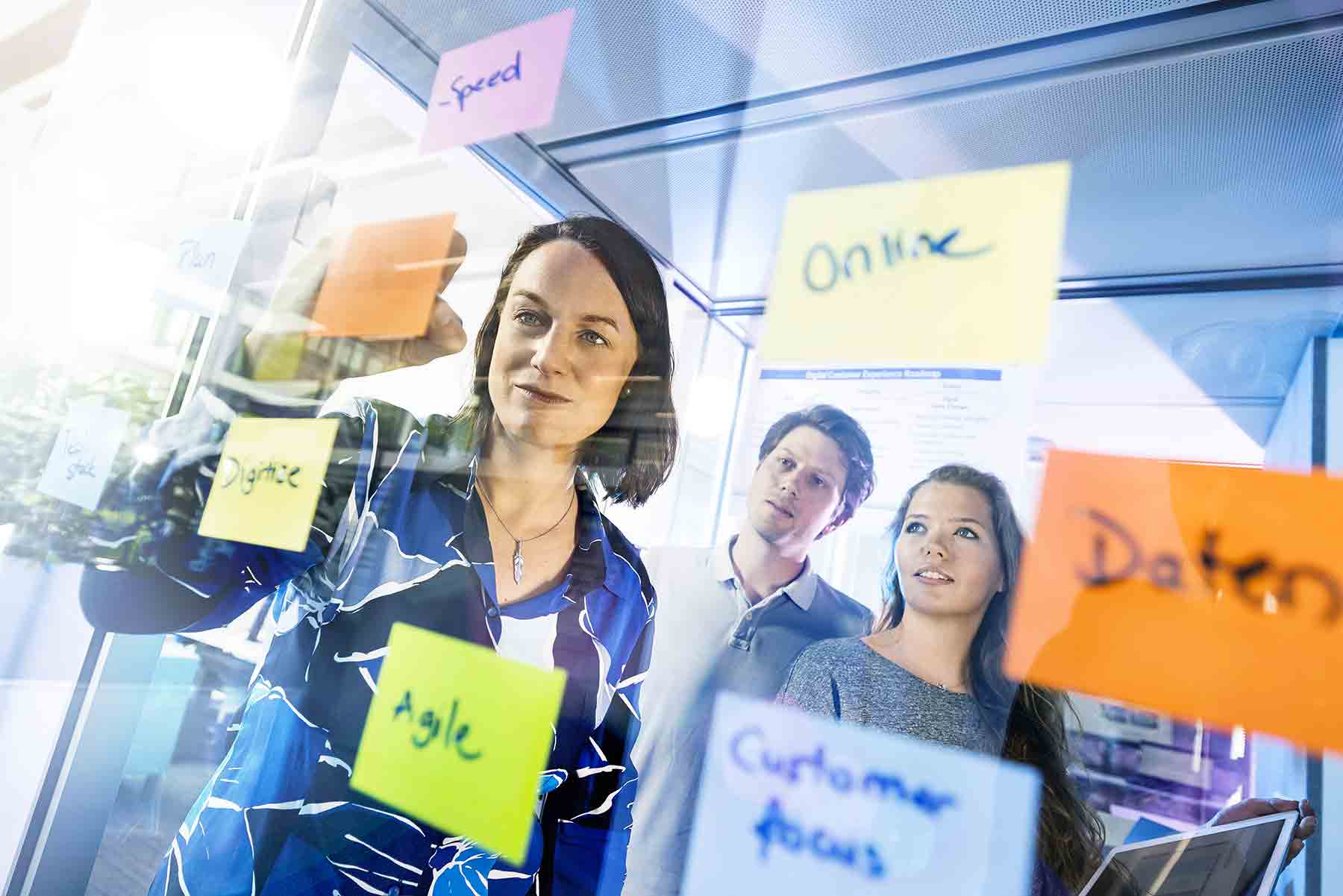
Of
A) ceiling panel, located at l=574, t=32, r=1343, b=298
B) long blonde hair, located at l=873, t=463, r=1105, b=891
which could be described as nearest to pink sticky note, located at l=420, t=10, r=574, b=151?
ceiling panel, located at l=574, t=32, r=1343, b=298

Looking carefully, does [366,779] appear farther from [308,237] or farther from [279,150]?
[279,150]

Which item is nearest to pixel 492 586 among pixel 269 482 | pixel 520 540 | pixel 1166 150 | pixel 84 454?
pixel 520 540

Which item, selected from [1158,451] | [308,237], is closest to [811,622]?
[1158,451]

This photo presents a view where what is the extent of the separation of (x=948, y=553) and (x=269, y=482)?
1.85 feet

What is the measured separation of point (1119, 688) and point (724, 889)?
22 cm

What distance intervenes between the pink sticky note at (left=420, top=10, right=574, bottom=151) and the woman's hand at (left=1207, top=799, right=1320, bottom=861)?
595 millimetres

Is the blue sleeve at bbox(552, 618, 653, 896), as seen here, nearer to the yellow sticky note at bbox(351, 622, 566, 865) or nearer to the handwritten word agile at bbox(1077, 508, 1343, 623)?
the yellow sticky note at bbox(351, 622, 566, 865)

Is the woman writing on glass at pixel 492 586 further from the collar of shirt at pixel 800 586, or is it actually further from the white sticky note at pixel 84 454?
the white sticky note at pixel 84 454

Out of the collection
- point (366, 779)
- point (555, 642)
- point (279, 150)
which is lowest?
point (366, 779)

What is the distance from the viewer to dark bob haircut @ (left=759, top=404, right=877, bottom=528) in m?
0.41

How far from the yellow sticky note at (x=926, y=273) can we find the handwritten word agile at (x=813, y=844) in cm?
24

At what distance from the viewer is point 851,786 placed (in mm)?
370

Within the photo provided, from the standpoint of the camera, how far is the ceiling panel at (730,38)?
445 mm

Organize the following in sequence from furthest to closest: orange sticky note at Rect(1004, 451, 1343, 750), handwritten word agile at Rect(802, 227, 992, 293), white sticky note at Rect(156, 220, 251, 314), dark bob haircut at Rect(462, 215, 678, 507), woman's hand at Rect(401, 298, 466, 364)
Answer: white sticky note at Rect(156, 220, 251, 314), woman's hand at Rect(401, 298, 466, 364), dark bob haircut at Rect(462, 215, 678, 507), handwritten word agile at Rect(802, 227, 992, 293), orange sticky note at Rect(1004, 451, 1343, 750)
